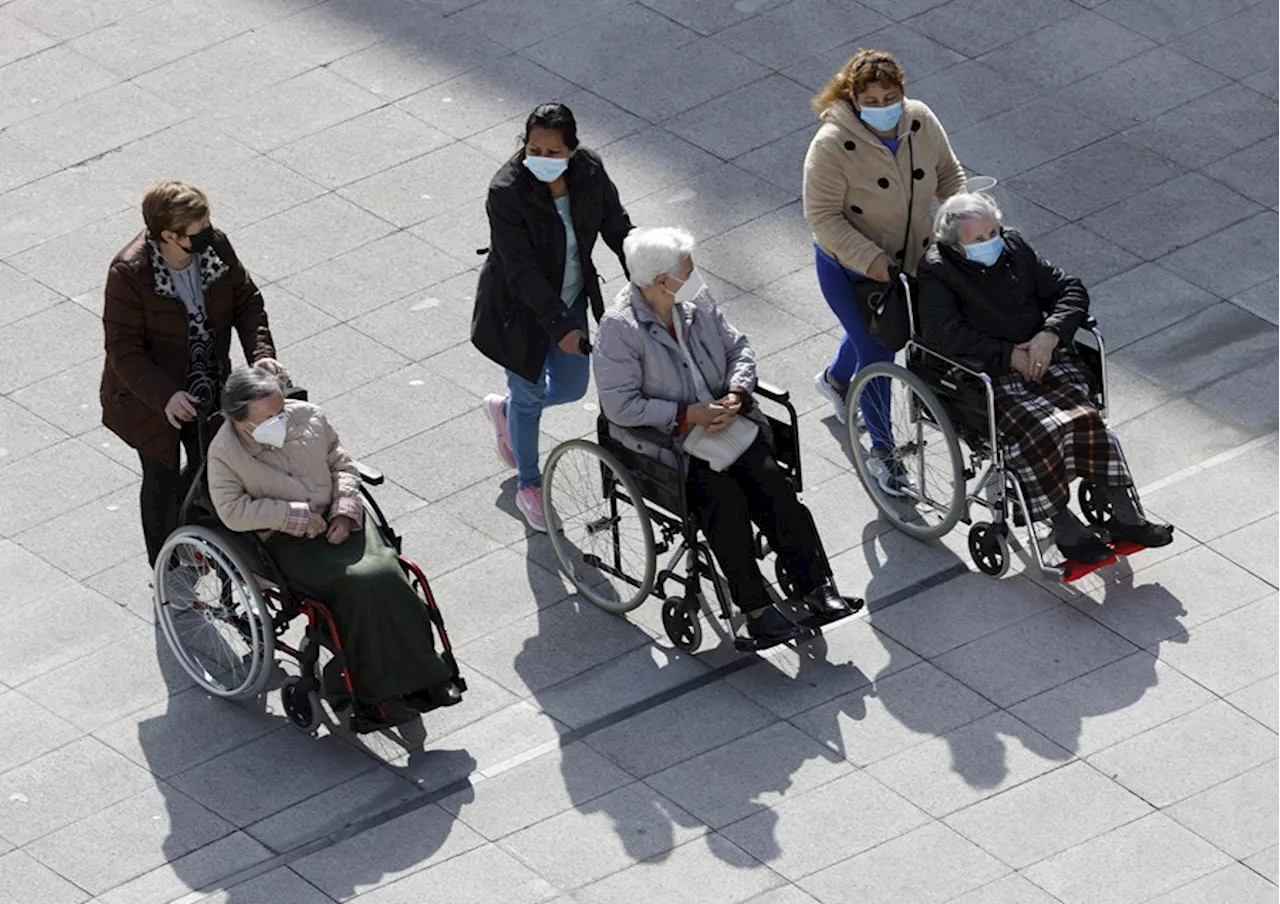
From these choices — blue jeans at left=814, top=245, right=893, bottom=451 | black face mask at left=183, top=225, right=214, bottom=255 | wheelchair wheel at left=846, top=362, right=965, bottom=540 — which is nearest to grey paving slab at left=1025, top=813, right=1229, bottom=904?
wheelchair wheel at left=846, top=362, right=965, bottom=540

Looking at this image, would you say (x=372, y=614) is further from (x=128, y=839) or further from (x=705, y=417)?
(x=705, y=417)

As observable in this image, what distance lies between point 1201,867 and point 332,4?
7713 millimetres

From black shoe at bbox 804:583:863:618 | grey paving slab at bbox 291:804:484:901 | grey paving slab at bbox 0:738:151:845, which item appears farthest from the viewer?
black shoe at bbox 804:583:863:618

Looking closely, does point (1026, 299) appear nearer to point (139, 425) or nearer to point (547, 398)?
point (547, 398)

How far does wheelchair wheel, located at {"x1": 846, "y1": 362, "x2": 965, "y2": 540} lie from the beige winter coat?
205 centimetres

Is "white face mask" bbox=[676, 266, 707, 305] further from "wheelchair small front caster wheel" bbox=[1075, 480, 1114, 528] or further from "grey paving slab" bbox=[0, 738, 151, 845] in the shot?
"grey paving slab" bbox=[0, 738, 151, 845]

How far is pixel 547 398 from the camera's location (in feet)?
34.5

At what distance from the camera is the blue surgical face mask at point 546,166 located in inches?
387

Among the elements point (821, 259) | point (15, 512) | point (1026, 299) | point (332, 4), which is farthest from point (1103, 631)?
point (332, 4)

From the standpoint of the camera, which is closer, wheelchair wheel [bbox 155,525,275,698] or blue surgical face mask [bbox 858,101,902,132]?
wheelchair wheel [bbox 155,525,275,698]

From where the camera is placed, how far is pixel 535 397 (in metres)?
10.4

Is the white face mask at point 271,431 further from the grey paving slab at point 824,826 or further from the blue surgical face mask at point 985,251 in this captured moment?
the blue surgical face mask at point 985,251

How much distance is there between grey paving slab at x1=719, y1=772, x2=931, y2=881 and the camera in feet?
28.4

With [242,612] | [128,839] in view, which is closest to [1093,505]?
[242,612]
